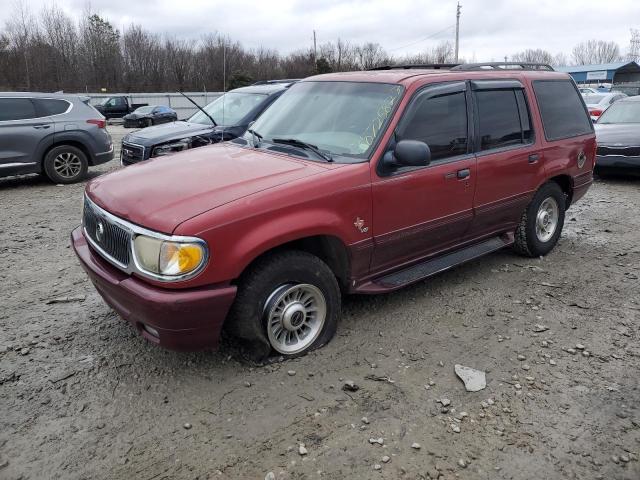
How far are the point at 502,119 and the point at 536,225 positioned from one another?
1.30m

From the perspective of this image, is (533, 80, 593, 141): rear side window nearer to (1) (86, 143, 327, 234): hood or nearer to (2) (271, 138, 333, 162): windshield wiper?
(2) (271, 138, 333, 162): windshield wiper

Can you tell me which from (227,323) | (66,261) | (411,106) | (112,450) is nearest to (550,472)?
(227,323)

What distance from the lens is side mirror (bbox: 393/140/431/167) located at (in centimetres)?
367

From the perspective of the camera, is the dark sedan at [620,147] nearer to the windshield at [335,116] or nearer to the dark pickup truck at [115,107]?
the windshield at [335,116]

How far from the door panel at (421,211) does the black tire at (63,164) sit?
8.13 m

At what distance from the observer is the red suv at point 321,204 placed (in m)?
3.09

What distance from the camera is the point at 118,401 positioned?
3234mm

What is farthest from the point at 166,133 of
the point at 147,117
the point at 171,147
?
the point at 147,117

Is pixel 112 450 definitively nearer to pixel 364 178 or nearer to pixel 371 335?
pixel 371 335

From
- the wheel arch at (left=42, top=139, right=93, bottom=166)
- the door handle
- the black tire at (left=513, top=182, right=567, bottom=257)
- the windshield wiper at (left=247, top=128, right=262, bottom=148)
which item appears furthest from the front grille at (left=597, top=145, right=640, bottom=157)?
the wheel arch at (left=42, top=139, right=93, bottom=166)

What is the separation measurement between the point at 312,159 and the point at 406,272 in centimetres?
119

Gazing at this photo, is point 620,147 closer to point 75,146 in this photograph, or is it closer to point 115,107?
point 75,146

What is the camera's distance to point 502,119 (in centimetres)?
479

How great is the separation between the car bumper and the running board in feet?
4.49
